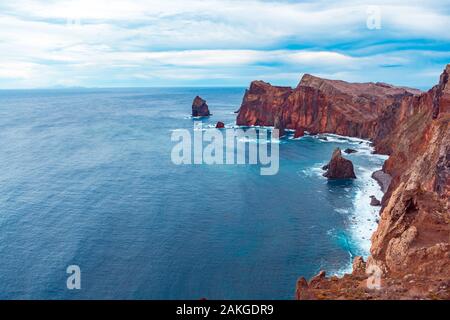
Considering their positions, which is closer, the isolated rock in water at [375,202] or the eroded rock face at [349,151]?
the isolated rock in water at [375,202]

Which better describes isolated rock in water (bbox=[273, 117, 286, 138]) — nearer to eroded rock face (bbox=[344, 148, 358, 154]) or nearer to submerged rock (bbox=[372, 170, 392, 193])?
eroded rock face (bbox=[344, 148, 358, 154])

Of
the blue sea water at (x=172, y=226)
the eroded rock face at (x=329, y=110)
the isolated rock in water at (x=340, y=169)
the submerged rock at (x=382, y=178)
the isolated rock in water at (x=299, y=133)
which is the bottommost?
the blue sea water at (x=172, y=226)

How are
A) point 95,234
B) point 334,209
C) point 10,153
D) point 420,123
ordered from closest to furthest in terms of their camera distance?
point 95,234 < point 334,209 < point 420,123 < point 10,153

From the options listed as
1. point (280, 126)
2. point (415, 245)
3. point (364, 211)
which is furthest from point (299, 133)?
point (415, 245)

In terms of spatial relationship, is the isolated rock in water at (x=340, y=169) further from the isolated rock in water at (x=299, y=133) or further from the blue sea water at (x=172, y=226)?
the isolated rock in water at (x=299, y=133)

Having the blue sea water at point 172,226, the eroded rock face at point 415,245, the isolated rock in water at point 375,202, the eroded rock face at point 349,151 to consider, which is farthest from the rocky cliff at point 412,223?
the blue sea water at point 172,226

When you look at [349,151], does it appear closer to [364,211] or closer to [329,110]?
[329,110]
